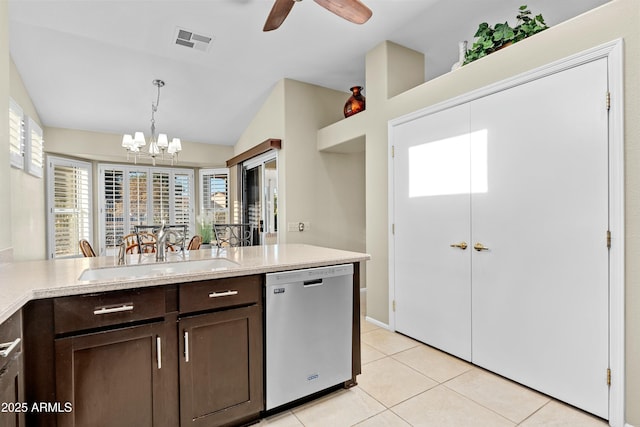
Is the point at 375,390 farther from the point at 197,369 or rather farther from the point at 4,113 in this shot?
the point at 4,113

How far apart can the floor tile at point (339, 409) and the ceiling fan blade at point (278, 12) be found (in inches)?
104

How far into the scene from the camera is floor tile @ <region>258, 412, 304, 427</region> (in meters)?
1.79

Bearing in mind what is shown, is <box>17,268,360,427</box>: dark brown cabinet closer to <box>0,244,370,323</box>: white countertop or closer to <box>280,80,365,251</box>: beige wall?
<box>0,244,370,323</box>: white countertop

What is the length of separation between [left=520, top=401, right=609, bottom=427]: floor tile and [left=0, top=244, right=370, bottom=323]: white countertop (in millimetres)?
1346

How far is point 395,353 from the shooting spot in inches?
106

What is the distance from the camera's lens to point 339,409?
193cm

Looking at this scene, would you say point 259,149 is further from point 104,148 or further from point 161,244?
point 161,244

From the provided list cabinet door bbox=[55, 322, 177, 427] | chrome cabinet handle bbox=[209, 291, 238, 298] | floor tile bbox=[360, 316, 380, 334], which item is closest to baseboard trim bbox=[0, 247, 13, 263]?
cabinet door bbox=[55, 322, 177, 427]

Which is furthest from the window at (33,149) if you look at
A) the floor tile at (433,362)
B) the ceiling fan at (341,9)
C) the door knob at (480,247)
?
the door knob at (480,247)

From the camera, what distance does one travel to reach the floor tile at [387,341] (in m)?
2.80

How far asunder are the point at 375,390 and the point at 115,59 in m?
4.38

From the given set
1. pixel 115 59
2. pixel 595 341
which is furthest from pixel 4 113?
pixel 595 341

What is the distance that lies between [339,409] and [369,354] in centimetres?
82

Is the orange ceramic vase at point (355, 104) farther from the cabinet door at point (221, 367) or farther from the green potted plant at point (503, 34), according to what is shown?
the cabinet door at point (221, 367)
